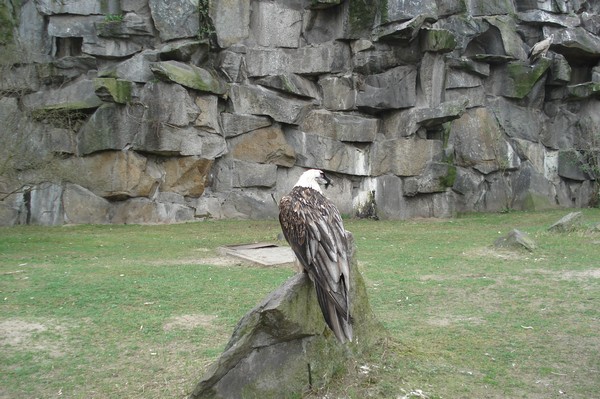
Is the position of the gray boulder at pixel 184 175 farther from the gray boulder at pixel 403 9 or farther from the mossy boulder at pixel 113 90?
the gray boulder at pixel 403 9

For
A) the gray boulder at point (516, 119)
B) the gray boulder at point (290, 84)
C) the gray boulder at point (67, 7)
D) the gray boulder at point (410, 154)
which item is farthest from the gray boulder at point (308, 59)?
the gray boulder at point (516, 119)

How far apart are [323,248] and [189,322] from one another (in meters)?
2.56

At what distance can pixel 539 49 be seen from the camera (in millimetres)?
17641

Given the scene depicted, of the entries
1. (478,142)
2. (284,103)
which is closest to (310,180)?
(284,103)

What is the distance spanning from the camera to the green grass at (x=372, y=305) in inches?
173

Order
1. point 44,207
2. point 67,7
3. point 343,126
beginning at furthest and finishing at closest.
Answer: point 343,126 < point 67,7 < point 44,207

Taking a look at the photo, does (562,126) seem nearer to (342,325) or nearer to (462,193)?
(462,193)

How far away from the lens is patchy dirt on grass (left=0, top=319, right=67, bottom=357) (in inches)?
208

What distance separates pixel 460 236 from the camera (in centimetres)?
1220

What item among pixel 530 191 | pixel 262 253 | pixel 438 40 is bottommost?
pixel 262 253

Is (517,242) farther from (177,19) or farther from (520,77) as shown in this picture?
(177,19)

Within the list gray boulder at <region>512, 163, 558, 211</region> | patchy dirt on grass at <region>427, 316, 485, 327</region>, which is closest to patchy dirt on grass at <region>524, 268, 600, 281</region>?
patchy dirt on grass at <region>427, 316, 485, 327</region>

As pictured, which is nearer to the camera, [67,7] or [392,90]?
[67,7]

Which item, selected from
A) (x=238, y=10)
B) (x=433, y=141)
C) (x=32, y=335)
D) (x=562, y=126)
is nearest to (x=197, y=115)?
(x=238, y=10)
